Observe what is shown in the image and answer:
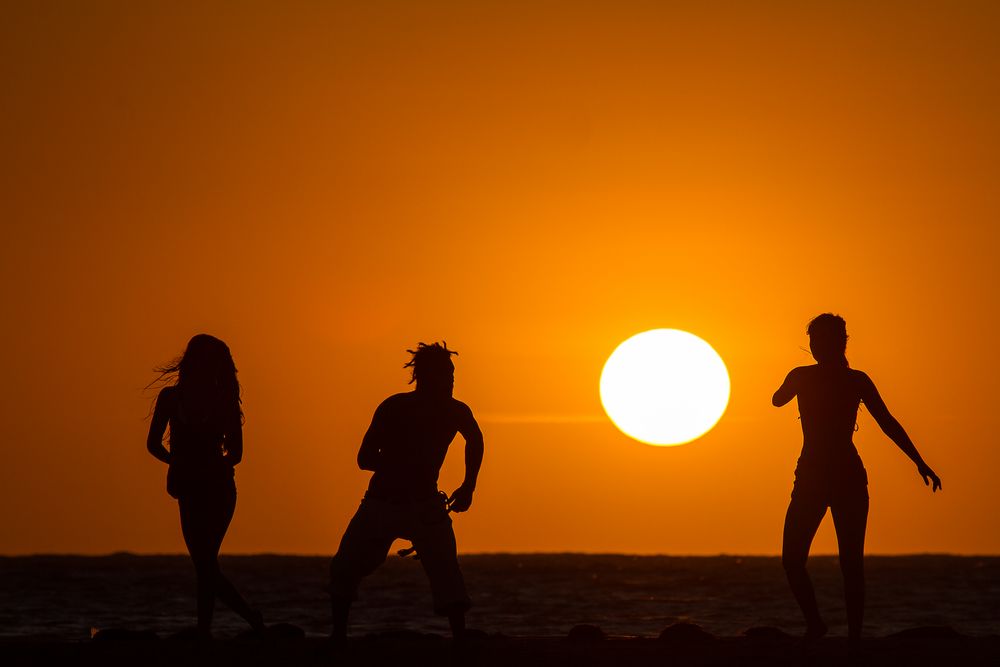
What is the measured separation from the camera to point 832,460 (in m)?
10.4

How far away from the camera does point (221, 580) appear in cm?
1081

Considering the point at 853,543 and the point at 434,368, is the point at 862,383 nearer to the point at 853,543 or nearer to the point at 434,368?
the point at 853,543

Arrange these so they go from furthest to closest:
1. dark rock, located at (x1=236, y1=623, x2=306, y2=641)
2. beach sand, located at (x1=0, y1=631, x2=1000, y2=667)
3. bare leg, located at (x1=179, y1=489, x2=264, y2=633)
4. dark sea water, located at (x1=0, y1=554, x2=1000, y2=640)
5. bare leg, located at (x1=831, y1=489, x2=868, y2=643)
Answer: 1. dark sea water, located at (x1=0, y1=554, x2=1000, y2=640)
2. dark rock, located at (x1=236, y1=623, x2=306, y2=641)
3. bare leg, located at (x1=179, y1=489, x2=264, y2=633)
4. bare leg, located at (x1=831, y1=489, x2=868, y2=643)
5. beach sand, located at (x1=0, y1=631, x2=1000, y2=667)

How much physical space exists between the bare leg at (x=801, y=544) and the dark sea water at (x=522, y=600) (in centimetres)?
1158

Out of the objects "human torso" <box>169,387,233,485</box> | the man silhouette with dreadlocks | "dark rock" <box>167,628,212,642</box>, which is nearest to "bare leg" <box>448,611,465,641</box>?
the man silhouette with dreadlocks

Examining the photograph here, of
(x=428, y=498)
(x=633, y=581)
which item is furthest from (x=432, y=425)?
(x=633, y=581)

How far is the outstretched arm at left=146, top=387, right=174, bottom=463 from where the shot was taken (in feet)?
34.6

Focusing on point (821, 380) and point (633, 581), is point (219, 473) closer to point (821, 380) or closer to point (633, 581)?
point (821, 380)

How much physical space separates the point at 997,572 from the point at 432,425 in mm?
74438

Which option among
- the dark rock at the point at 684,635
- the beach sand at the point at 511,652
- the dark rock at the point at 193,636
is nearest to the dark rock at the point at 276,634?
the beach sand at the point at 511,652

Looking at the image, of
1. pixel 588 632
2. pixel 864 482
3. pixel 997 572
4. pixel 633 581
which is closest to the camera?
pixel 864 482

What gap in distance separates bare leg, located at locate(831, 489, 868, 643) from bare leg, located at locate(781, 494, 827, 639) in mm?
141

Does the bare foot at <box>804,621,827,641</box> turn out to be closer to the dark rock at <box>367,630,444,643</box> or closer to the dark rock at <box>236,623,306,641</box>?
the dark rock at <box>367,630,444,643</box>

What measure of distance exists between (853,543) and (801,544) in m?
0.36
